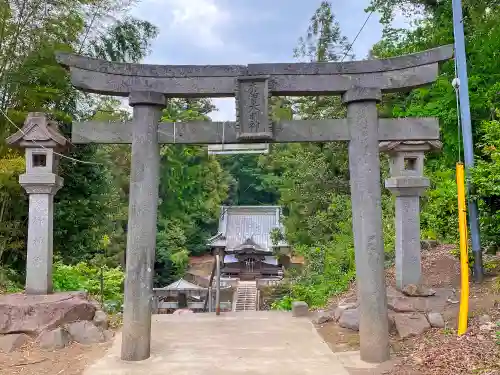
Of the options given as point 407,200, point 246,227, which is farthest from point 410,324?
point 246,227

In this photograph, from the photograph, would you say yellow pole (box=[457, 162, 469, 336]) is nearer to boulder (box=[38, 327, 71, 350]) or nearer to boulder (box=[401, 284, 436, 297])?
boulder (box=[401, 284, 436, 297])

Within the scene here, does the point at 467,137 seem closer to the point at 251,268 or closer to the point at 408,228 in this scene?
the point at 408,228

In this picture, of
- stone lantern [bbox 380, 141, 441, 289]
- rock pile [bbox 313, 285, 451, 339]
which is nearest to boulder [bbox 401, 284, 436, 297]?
rock pile [bbox 313, 285, 451, 339]

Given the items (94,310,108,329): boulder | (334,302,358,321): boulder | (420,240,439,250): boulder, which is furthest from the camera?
(420,240,439,250): boulder

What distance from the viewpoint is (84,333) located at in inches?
255

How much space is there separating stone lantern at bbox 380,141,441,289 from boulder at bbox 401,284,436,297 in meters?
0.25

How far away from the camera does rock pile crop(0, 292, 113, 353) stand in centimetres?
616

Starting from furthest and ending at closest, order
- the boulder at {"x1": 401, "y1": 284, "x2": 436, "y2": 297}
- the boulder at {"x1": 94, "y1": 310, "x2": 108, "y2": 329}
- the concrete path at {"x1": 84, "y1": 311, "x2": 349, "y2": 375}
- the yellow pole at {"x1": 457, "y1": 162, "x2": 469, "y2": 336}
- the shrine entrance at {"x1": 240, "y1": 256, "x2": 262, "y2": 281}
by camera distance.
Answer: the shrine entrance at {"x1": 240, "y1": 256, "x2": 262, "y2": 281} → the boulder at {"x1": 401, "y1": 284, "x2": 436, "y2": 297} → the boulder at {"x1": 94, "y1": 310, "x2": 108, "y2": 329} → the yellow pole at {"x1": 457, "y1": 162, "x2": 469, "y2": 336} → the concrete path at {"x1": 84, "y1": 311, "x2": 349, "y2": 375}

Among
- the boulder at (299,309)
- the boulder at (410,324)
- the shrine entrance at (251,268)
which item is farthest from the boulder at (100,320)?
the shrine entrance at (251,268)

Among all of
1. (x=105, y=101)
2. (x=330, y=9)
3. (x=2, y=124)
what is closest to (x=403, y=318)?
(x=2, y=124)

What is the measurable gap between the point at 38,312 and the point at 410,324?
17.5 feet

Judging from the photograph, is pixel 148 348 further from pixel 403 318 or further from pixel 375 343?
pixel 403 318

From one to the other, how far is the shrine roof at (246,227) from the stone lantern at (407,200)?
1929 cm

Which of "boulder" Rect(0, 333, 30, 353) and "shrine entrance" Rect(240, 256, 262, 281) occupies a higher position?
"boulder" Rect(0, 333, 30, 353)
